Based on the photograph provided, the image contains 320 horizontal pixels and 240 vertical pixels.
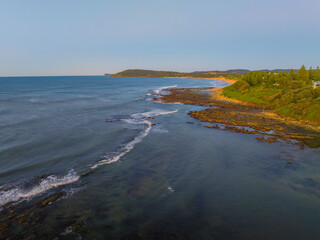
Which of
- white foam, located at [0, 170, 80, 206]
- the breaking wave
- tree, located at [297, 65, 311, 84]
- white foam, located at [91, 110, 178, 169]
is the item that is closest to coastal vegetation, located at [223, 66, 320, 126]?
tree, located at [297, 65, 311, 84]

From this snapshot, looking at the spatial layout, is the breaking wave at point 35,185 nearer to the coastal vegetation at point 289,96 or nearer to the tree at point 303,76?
the coastal vegetation at point 289,96

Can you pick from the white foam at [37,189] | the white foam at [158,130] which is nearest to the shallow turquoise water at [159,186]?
the white foam at [37,189]

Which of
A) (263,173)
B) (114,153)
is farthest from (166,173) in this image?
(263,173)

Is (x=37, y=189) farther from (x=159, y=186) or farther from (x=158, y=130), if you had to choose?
(x=158, y=130)

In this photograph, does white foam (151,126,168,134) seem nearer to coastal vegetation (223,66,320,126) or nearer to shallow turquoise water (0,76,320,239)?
shallow turquoise water (0,76,320,239)

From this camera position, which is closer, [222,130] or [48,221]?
[48,221]

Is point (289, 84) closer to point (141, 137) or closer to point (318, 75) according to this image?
point (318, 75)
